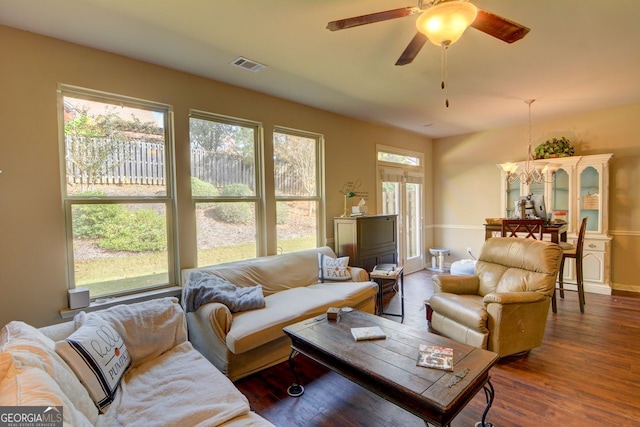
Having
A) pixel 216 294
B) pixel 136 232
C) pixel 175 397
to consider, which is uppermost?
pixel 136 232

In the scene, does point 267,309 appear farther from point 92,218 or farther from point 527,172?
point 527,172

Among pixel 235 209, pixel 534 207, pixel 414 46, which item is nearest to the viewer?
pixel 414 46

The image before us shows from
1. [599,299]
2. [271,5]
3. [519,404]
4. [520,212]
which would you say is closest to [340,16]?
[271,5]

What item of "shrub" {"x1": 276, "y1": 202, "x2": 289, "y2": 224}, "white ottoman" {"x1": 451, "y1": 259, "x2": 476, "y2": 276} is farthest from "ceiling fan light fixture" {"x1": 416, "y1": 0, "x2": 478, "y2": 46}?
"white ottoman" {"x1": 451, "y1": 259, "x2": 476, "y2": 276}

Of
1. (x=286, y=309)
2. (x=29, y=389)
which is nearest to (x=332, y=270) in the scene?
(x=286, y=309)

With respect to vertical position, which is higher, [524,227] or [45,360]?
[524,227]

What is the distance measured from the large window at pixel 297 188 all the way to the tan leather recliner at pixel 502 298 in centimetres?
190

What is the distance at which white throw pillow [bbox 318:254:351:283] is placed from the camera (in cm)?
376

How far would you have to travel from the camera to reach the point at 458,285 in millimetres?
3254

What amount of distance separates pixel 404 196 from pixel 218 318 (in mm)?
4540

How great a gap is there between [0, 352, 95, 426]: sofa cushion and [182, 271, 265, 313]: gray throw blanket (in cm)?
136

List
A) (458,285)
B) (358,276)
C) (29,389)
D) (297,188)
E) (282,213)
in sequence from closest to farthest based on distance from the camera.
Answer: (29,389), (458,285), (358,276), (282,213), (297,188)

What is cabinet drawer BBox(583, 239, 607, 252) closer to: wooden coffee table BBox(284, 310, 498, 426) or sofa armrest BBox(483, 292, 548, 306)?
sofa armrest BBox(483, 292, 548, 306)

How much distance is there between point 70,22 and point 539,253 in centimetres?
443
